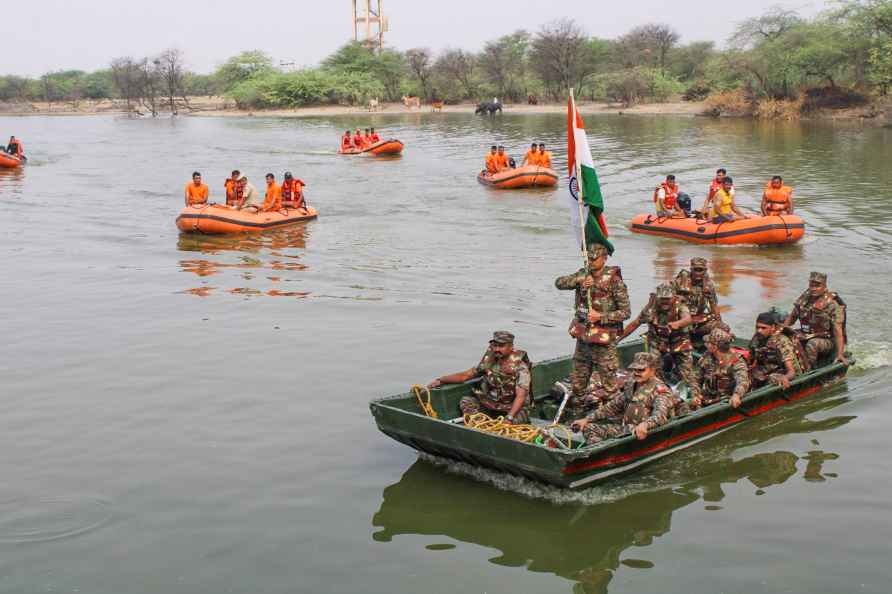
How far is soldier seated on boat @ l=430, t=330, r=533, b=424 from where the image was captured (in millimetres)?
10062

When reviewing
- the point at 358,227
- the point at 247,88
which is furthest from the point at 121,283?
the point at 247,88

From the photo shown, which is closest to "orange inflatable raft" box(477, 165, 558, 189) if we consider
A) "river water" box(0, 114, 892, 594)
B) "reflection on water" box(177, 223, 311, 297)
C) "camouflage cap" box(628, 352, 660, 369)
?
"river water" box(0, 114, 892, 594)

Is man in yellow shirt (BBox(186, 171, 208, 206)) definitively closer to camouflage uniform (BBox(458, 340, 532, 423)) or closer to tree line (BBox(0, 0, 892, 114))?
camouflage uniform (BBox(458, 340, 532, 423))

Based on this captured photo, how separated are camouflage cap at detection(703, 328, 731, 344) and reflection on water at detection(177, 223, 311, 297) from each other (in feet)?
28.9

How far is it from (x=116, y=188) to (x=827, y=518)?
97.4ft

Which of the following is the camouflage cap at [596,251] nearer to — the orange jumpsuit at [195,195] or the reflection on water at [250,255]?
the reflection on water at [250,255]

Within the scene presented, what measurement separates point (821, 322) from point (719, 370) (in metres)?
2.15

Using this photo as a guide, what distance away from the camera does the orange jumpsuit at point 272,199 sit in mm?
25062

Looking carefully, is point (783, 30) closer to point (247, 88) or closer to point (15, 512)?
point (247, 88)

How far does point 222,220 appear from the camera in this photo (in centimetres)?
2383

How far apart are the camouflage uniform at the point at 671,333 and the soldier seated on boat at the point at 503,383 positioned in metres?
2.05

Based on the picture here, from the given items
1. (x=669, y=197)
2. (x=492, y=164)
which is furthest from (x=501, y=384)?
(x=492, y=164)

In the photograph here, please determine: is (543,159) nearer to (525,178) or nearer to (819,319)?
(525,178)

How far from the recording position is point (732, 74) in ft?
212
